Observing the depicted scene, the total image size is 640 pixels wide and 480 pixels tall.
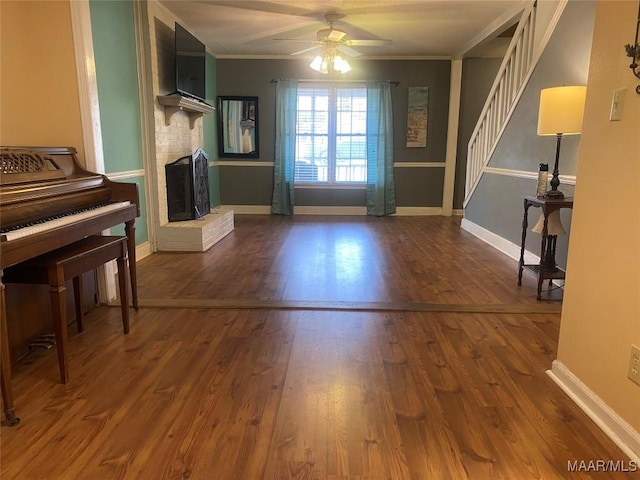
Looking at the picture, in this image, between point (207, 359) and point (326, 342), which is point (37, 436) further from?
point (326, 342)

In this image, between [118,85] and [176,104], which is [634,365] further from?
[176,104]

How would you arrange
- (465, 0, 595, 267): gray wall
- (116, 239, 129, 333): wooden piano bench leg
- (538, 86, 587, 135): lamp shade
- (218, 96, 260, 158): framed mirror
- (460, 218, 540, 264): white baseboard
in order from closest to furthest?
(116, 239, 129, 333): wooden piano bench leg
(538, 86, 587, 135): lamp shade
(465, 0, 595, 267): gray wall
(460, 218, 540, 264): white baseboard
(218, 96, 260, 158): framed mirror

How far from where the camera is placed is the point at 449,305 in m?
2.99

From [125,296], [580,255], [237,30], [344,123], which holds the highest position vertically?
[237,30]

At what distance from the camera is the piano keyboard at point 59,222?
5.49 feet

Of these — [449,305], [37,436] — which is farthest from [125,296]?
[449,305]

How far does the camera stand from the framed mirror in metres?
6.88

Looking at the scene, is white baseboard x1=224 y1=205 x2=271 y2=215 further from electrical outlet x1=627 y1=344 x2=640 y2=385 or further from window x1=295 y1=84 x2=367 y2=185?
electrical outlet x1=627 y1=344 x2=640 y2=385

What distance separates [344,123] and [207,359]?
5.47 meters

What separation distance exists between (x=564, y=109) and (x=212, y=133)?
200 inches

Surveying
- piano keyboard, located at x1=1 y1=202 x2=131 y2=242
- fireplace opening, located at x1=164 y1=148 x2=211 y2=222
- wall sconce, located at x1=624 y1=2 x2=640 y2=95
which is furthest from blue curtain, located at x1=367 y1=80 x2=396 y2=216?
wall sconce, located at x1=624 y1=2 x2=640 y2=95

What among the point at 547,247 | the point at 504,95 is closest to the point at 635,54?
the point at 547,247

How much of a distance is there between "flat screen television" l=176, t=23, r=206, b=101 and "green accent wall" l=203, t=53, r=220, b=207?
4.01 ft

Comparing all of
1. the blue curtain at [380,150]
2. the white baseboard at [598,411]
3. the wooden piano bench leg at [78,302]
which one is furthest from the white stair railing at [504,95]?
the wooden piano bench leg at [78,302]
